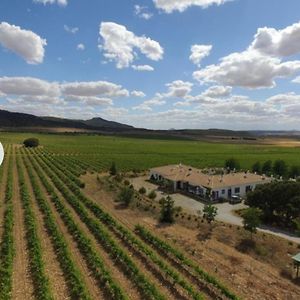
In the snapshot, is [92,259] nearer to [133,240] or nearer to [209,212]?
[133,240]

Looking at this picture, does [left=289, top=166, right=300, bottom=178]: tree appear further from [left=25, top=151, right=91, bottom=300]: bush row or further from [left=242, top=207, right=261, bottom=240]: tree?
[left=25, top=151, right=91, bottom=300]: bush row

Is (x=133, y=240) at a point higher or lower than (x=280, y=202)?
lower

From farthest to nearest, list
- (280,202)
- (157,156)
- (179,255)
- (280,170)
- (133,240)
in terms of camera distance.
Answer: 1. (157,156)
2. (280,170)
3. (280,202)
4. (133,240)
5. (179,255)

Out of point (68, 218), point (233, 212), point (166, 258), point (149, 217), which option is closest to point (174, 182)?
point (233, 212)

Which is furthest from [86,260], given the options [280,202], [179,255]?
[280,202]

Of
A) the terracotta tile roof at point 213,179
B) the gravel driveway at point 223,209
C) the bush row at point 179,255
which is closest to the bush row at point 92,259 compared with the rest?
the bush row at point 179,255

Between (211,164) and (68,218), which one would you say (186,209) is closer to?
(68,218)
